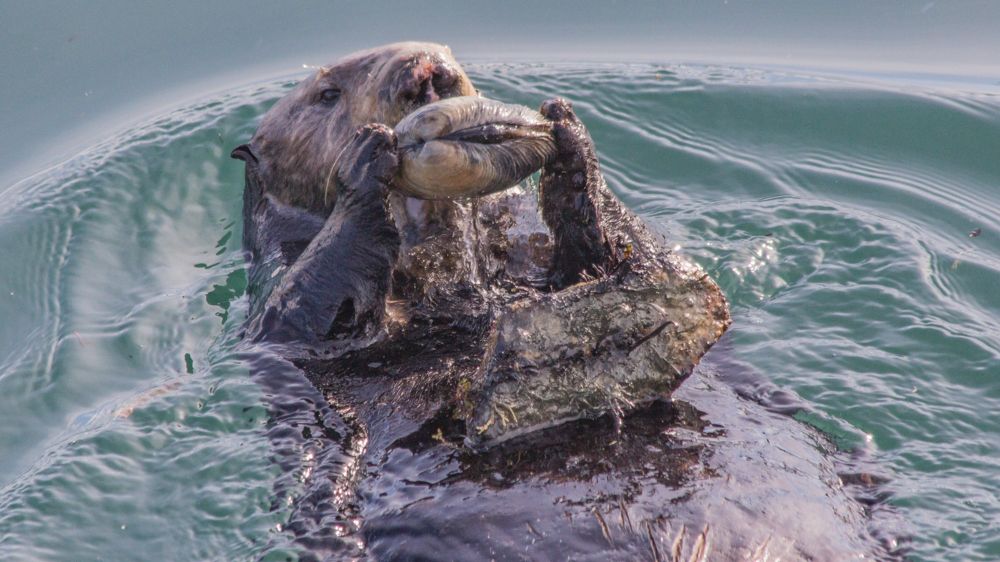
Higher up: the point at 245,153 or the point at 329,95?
the point at 329,95

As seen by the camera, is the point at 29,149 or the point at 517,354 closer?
the point at 517,354

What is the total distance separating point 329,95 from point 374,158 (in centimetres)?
112

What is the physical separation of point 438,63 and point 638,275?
4.28ft

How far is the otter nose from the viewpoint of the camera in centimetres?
365

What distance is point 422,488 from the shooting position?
2775 mm

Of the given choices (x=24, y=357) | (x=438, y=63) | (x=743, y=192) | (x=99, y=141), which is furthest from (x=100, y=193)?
(x=743, y=192)

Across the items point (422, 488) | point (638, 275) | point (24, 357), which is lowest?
point (24, 357)

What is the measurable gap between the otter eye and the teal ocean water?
105cm

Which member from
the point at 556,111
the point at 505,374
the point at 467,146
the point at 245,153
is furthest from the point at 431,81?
the point at 505,374

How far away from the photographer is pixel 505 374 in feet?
9.03

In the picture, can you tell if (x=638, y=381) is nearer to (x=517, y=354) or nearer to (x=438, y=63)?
(x=517, y=354)

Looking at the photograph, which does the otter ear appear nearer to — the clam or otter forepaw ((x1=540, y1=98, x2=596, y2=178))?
the clam

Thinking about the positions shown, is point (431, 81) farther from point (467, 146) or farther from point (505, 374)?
point (505, 374)

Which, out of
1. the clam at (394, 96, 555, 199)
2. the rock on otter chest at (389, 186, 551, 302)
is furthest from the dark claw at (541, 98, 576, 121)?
the rock on otter chest at (389, 186, 551, 302)
